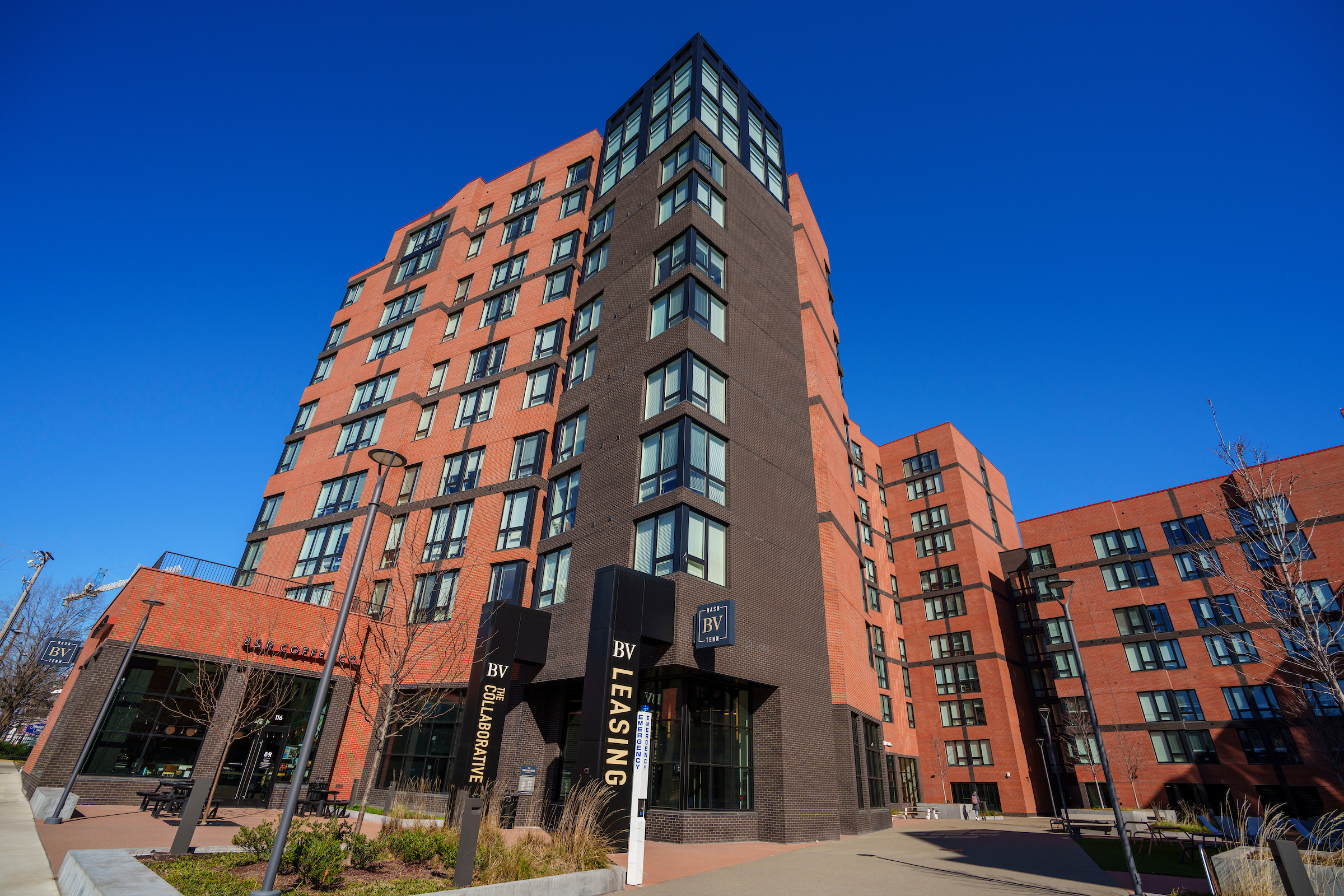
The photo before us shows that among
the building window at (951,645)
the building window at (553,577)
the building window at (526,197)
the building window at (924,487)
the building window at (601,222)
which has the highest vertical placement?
the building window at (526,197)

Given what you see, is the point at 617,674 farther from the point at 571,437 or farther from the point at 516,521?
the point at 571,437

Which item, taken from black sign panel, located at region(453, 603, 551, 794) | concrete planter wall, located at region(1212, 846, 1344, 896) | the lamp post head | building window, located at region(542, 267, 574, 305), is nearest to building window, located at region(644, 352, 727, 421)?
black sign panel, located at region(453, 603, 551, 794)

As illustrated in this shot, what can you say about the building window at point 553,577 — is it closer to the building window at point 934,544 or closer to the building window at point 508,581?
the building window at point 508,581

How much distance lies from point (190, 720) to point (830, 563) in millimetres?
25306

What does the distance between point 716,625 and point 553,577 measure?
8.34 meters

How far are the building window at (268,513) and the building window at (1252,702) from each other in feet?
200

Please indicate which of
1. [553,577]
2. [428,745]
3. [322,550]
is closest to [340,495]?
Result: [322,550]

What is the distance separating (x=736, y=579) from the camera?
69.9 ft

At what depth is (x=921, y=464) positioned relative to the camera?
61562 mm

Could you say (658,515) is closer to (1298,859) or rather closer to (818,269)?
(1298,859)

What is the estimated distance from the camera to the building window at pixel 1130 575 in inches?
1865

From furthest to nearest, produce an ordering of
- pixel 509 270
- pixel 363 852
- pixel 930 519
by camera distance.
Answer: pixel 930 519 → pixel 509 270 → pixel 363 852

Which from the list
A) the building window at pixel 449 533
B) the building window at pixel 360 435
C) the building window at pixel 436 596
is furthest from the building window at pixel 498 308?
the building window at pixel 436 596

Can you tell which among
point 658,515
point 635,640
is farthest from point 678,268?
point 635,640
